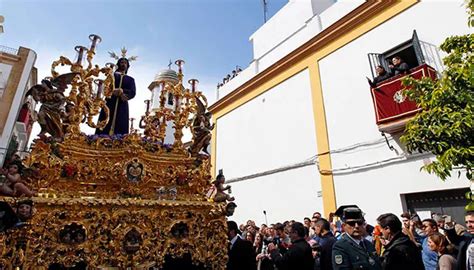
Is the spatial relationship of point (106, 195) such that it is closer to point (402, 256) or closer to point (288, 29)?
point (402, 256)

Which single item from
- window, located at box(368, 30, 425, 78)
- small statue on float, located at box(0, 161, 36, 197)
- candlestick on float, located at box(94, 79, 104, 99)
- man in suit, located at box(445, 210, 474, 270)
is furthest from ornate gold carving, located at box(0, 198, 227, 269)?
window, located at box(368, 30, 425, 78)

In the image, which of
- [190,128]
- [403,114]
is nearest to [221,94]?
[403,114]

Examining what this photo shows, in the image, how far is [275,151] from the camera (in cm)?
1004

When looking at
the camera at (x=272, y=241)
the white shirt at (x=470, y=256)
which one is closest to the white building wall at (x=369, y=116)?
the camera at (x=272, y=241)

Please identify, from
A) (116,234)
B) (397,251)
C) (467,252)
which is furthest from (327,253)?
(116,234)

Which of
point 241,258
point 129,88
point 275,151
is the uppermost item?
point 275,151

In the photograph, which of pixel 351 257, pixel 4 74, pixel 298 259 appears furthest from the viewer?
pixel 4 74

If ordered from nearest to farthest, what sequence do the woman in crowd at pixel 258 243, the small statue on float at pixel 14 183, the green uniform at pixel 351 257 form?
the green uniform at pixel 351 257
the small statue on float at pixel 14 183
the woman in crowd at pixel 258 243

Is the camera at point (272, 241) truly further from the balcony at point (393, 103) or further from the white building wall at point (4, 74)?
the white building wall at point (4, 74)

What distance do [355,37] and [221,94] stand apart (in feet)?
21.5

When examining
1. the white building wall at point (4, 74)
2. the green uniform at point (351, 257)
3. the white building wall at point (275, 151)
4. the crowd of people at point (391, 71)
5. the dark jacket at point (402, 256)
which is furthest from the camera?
the white building wall at point (4, 74)

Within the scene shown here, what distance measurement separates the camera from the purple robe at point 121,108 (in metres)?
3.88

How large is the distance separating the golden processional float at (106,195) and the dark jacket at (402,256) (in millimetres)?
1752

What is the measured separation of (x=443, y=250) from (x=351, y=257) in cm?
141
